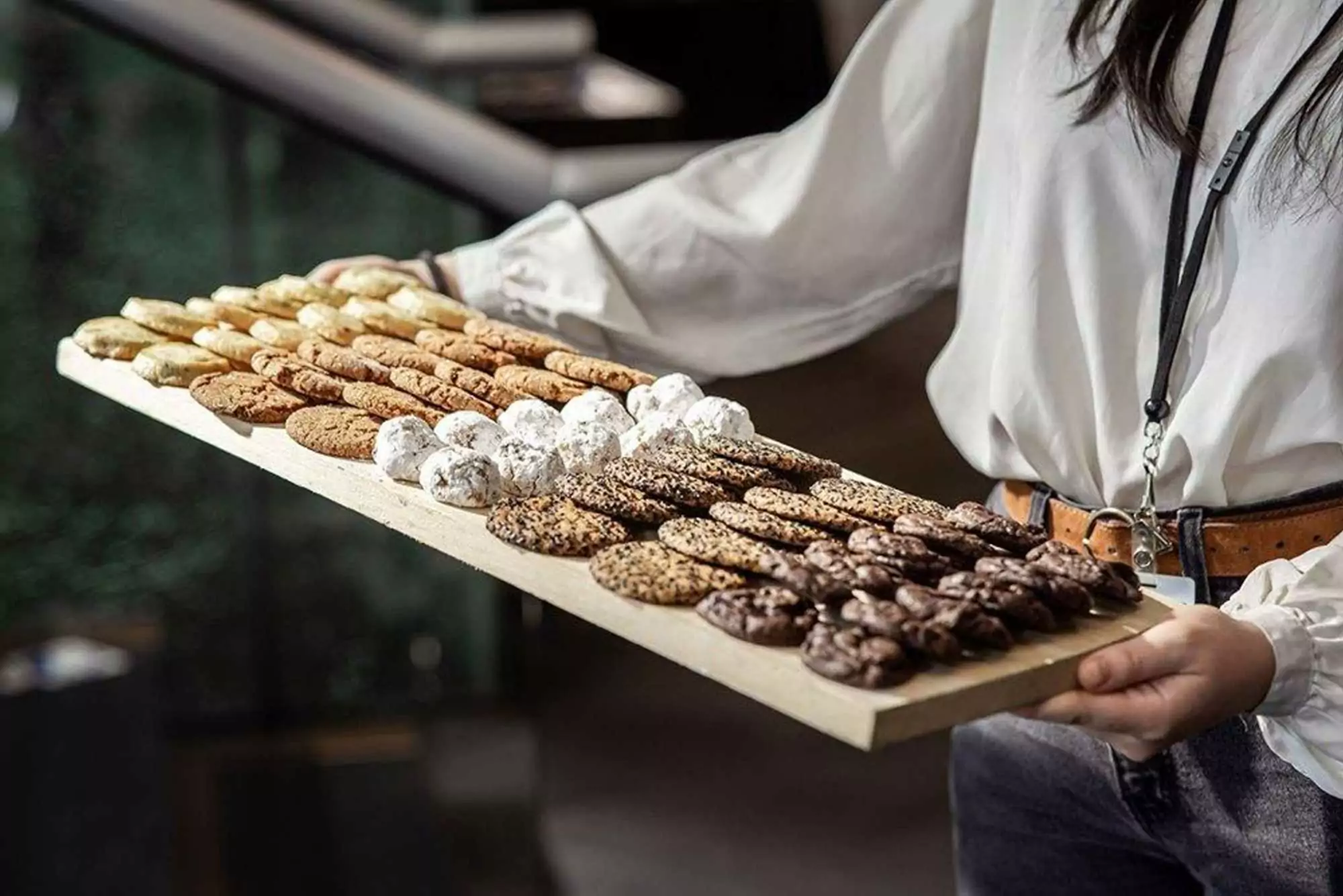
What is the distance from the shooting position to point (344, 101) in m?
1.72

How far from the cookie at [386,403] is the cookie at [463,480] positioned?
0.35ft

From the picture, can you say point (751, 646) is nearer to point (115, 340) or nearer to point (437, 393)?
point (437, 393)

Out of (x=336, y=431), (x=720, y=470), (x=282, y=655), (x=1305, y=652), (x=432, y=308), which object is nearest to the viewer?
(x=1305, y=652)

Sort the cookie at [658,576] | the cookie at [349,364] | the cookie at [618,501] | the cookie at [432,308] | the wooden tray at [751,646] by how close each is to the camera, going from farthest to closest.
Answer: the cookie at [432,308] → the cookie at [349,364] → the cookie at [618,501] → the cookie at [658,576] → the wooden tray at [751,646]

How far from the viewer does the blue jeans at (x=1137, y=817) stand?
1.08 meters

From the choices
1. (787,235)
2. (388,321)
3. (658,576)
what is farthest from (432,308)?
(658,576)

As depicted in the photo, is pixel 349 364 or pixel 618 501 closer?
pixel 618 501

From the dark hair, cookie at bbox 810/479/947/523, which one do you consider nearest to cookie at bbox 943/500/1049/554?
cookie at bbox 810/479/947/523

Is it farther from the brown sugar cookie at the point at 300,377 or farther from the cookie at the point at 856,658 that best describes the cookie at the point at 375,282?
the cookie at the point at 856,658

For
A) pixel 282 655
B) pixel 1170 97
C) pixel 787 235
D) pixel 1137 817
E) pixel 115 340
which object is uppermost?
pixel 1170 97

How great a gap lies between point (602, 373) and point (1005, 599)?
43 centimetres

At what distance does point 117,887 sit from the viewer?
2400 millimetres

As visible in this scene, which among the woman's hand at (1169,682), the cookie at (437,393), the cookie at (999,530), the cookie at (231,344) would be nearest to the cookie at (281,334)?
the cookie at (231,344)

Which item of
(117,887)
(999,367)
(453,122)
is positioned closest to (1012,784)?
(999,367)
